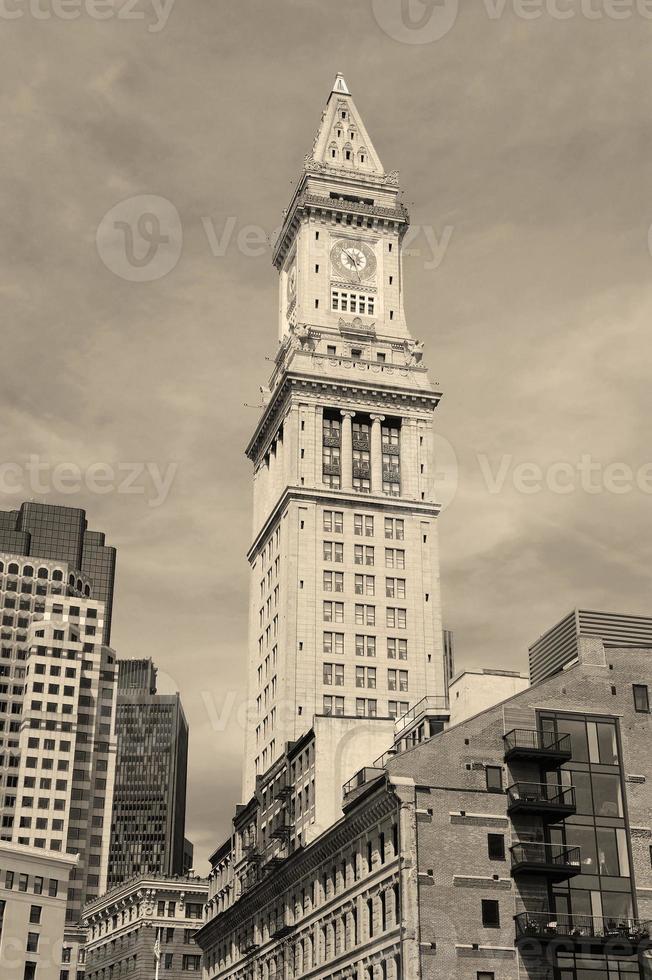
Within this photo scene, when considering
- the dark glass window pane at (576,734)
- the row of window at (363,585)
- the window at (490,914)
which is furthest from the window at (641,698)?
the row of window at (363,585)

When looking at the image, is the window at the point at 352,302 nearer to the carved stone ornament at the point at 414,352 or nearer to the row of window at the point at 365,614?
the carved stone ornament at the point at 414,352

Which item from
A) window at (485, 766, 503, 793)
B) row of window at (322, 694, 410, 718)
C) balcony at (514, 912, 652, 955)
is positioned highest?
row of window at (322, 694, 410, 718)

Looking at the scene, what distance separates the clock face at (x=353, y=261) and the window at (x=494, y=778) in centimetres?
Result: 10303

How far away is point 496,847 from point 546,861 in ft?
10.1

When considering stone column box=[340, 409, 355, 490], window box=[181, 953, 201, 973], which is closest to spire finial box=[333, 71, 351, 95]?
stone column box=[340, 409, 355, 490]

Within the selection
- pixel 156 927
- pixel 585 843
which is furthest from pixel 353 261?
pixel 585 843

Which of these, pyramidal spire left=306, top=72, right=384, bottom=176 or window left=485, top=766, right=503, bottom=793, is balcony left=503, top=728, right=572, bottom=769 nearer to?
window left=485, top=766, right=503, bottom=793

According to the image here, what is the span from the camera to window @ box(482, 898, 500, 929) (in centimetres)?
7550

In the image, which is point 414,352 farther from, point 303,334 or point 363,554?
point 363,554

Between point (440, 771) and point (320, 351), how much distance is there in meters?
92.1

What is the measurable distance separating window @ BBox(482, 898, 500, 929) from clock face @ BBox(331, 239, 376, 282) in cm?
10993

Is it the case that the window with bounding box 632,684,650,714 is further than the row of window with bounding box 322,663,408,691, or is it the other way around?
the row of window with bounding box 322,663,408,691

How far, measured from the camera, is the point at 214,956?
450ft

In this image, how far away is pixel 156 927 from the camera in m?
176
